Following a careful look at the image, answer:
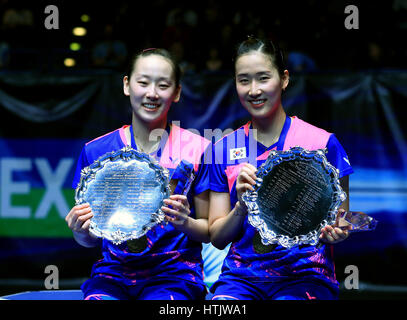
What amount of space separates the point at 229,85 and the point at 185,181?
7.82 feet

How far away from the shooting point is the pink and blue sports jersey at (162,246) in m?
2.56

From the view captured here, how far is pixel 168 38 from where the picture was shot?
598 cm

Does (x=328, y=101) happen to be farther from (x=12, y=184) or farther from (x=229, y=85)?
(x=12, y=184)

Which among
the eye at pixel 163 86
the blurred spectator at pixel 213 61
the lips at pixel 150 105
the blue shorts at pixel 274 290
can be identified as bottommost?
the blue shorts at pixel 274 290

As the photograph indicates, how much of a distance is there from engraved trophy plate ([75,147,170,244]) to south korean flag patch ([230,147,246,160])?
35cm

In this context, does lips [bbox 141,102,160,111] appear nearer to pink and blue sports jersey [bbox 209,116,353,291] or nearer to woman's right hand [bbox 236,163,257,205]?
pink and blue sports jersey [bbox 209,116,353,291]

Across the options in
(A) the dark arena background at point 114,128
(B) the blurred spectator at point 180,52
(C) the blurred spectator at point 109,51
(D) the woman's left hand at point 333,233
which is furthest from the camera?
(C) the blurred spectator at point 109,51

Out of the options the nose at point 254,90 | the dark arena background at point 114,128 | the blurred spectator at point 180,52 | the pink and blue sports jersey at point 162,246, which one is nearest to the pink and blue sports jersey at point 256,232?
the pink and blue sports jersey at point 162,246

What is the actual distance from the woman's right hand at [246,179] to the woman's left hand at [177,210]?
24 centimetres

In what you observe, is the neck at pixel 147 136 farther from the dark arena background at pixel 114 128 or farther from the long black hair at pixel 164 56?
the dark arena background at pixel 114 128

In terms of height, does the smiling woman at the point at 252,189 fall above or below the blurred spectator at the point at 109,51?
below

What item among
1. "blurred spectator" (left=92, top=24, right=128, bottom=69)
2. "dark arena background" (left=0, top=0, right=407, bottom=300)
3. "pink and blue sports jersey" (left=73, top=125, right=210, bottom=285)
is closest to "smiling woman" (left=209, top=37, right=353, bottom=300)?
"pink and blue sports jersey" (left=73, top=125, right=210, bottom=285)

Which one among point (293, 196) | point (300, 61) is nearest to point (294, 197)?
point (293, 196)

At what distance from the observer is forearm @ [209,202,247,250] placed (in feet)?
8.11
